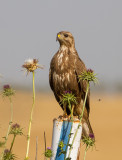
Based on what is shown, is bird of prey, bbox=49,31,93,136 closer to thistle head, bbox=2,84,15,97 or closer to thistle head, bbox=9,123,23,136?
thistle head, bbox=2,84,15,97

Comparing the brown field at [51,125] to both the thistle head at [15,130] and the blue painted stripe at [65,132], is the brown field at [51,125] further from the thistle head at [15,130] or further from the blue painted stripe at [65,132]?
the thistle head at [15,130]

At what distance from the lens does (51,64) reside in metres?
7.72

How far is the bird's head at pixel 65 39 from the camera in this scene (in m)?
8.12

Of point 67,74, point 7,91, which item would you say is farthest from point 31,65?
point 67,74

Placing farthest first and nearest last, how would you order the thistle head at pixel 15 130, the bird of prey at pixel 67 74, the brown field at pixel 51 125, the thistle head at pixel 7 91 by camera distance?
the brown field at pixel 51 125 < the bird of prey at pixel 67 74 < the thistle head at pixel 7 91 < the thistle head at pixel 15 130

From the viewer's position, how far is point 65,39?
321 inches

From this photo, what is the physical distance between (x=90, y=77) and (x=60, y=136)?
76cm

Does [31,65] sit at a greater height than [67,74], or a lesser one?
lesser

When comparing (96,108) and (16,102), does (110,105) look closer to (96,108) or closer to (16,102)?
(96,108)

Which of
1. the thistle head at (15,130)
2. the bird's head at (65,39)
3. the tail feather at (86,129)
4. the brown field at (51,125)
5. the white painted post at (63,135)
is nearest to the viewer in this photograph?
the thistle head at (15,130)

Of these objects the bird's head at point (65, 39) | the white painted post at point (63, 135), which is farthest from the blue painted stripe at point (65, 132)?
the bird's head at point (65, 39)

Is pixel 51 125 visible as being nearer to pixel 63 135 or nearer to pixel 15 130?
pixel 63 135

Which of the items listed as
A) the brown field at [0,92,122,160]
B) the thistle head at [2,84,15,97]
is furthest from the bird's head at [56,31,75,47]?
the thistle head at [2,84,15,97]

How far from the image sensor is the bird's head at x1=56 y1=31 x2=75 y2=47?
8.12 metres
